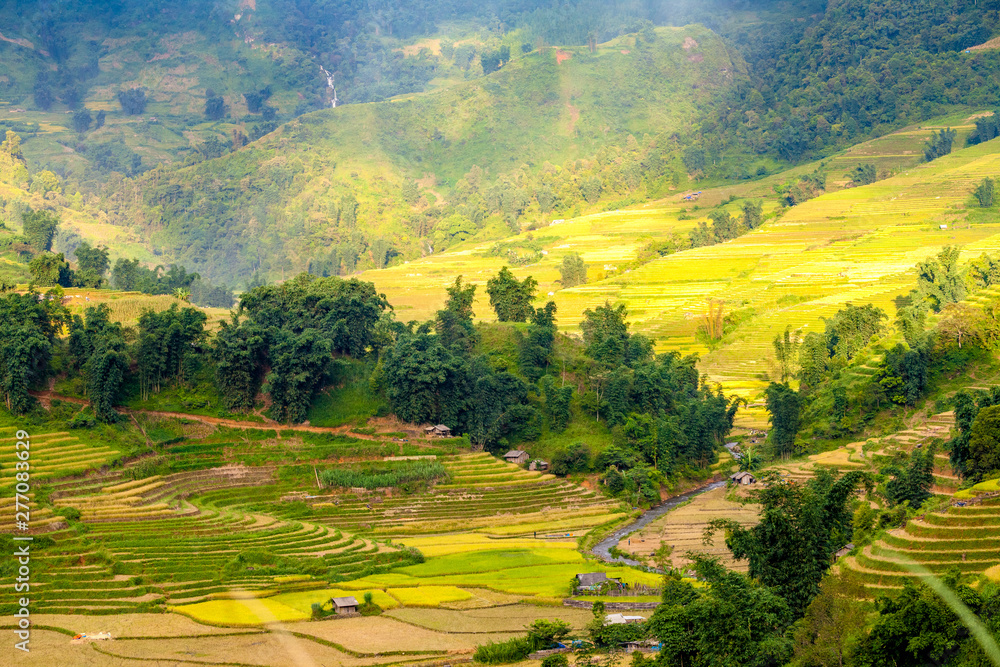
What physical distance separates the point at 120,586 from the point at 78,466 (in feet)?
30.6

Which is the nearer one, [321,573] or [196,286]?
[321,573]

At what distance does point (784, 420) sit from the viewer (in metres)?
53.3

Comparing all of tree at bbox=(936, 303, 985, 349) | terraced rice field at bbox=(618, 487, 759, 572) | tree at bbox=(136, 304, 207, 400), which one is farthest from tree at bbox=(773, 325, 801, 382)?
tree at bbox=(136, 304, 207, 400)

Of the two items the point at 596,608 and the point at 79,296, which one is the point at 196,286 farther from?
the point at 596,608

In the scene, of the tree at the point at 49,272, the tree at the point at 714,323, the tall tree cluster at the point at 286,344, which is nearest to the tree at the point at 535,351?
the tall tree cluster at the point at 286,344

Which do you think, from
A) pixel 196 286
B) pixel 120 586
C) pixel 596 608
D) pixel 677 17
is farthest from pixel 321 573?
pixel 677 17

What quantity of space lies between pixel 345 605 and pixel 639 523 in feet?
58.1

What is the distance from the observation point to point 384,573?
35781 mm

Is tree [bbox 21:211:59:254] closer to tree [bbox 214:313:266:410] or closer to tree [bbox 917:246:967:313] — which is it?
tree [bbox 214:313:266:410]

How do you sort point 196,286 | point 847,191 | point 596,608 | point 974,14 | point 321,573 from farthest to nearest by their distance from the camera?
point 974,14 < point 847,191 < point 196,286 < point 321,573 < point 596,608

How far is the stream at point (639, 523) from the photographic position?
39816mm

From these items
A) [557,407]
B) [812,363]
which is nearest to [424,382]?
[557,407]

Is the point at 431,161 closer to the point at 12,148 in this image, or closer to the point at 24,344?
the point at 12,148

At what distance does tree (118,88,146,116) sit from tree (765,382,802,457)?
135 metres
